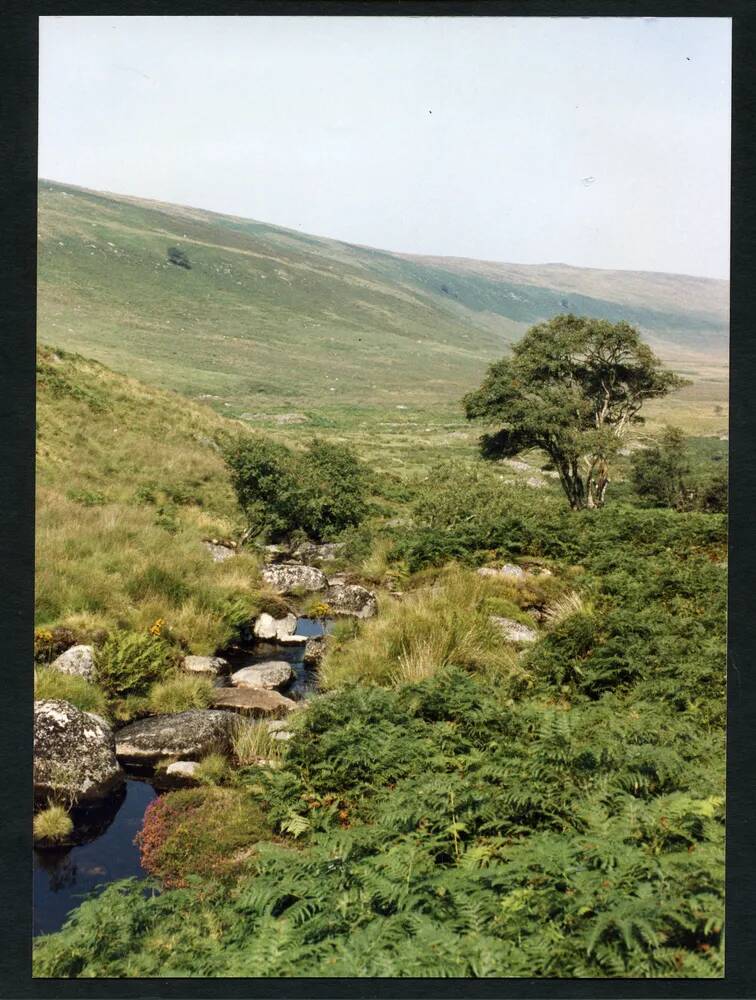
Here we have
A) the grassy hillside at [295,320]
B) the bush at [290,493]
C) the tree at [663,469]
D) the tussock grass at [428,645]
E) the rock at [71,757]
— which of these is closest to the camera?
the rock at [71,757]

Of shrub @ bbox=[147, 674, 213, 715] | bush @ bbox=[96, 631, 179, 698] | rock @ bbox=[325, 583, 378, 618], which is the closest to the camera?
shrub @ bbox=[147, 674, 213, 715]

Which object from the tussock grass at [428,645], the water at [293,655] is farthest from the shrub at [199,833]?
the water at [293,655]

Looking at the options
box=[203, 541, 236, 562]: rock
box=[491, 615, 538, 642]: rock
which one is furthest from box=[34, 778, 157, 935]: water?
box=[203, 541, 236, 562]: rock

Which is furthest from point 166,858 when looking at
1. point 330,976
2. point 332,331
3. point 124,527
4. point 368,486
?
point 332,331

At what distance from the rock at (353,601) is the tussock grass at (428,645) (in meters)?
1.45

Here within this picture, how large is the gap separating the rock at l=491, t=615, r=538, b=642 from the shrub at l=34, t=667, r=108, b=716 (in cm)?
376

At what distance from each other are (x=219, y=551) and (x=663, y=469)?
42.7ft

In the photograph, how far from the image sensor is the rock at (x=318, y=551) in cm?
1377

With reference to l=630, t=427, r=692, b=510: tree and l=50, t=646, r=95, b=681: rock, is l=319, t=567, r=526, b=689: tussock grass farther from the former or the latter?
l=630, t=427, r=692, b=510: tree

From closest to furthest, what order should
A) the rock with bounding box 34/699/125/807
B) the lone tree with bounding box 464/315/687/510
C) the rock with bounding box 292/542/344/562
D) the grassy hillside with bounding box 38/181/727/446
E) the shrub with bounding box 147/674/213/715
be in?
the rock with bounding box 34/699/125/807, the shrub with bounding box 147/674/213/715, the rock with bounding box 292/542/344/562, the lone tree with bounding box 464/315/687/510, the grassy hillside with bounding box 38/181/727/446

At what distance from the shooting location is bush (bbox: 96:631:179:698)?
304 inches

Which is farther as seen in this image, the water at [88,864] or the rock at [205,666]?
the rock at [205,666]

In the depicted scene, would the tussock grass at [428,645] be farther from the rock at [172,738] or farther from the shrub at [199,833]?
the shrub at [199,833]

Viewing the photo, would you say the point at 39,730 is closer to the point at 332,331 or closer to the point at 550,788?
the point at 550,788
